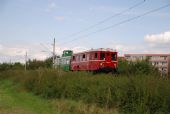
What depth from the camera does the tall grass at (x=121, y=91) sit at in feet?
51.8

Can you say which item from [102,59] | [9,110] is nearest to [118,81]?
[9,110]

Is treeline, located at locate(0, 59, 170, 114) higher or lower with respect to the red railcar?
lower

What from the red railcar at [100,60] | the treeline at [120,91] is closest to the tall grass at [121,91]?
the treeline at [120,91]

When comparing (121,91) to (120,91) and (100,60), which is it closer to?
(120,91)

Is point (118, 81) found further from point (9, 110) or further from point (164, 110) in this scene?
point (9, 110)

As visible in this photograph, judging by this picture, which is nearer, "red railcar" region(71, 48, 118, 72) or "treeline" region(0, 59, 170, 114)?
"treeline" region(0, 59, 170, 114)

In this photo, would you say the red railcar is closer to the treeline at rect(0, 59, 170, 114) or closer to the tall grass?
the treeline at rect(0, 59, 170, 114)

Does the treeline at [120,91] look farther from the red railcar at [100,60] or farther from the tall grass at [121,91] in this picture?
the red railcar at [100,60]

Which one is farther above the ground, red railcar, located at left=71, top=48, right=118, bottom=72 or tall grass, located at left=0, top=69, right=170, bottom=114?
red railcar, located at left=71, top=48, right=118, bottom=72

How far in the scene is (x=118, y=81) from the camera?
18.2m

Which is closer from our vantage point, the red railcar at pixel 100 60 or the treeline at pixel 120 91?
the treeline at pixel 120 91

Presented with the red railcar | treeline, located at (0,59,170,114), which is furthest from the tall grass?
the red railcar

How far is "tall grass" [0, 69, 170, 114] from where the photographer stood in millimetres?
15789

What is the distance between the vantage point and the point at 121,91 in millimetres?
17516
